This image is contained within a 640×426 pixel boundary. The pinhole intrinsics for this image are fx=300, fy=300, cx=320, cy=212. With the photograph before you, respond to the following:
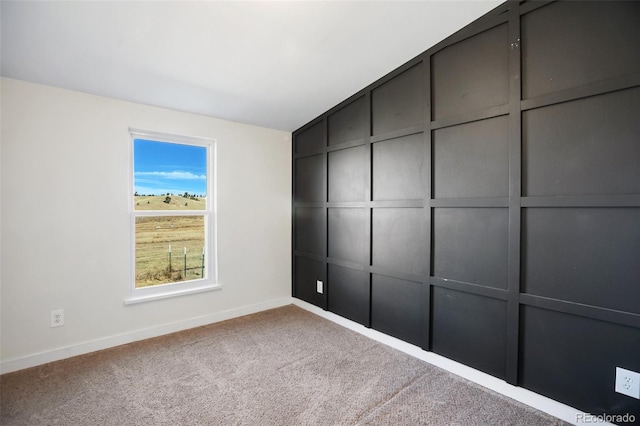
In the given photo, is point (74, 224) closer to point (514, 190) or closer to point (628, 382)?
point (514, 190)

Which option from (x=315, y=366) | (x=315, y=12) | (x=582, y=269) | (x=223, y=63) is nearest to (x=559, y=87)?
(x=582, y=269)

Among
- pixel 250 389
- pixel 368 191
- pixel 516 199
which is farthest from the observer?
pixel 368 191

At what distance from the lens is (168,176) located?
3.02 meters

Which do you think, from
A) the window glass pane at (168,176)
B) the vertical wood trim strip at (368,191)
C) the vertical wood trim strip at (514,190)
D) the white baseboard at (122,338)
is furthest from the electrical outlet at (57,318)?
the vertical wood trim strip at (514,190)

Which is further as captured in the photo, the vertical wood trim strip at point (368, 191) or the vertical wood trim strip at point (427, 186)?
the vertical wood trim strip at point (368, 191)

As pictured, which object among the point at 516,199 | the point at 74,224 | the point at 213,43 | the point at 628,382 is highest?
the point at 213,43

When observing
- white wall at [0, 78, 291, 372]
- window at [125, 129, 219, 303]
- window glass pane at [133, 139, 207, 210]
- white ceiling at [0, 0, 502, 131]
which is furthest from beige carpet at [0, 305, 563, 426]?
white ceiling at [0, 0, 502, 131]

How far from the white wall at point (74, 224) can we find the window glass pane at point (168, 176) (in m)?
0.16

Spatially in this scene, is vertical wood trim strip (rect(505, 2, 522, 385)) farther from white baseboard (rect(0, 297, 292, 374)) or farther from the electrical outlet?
the electrical outlet

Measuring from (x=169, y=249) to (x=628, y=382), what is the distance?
3488 millimetres

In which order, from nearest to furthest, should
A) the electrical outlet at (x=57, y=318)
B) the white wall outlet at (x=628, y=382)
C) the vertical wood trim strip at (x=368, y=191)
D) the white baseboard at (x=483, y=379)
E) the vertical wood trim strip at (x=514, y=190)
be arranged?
the white wall outlet at (x=628, y=382)
the white baseboard at (x=483, y=379)
the vertical wood trim strip at (x=514, y=190)
the electrical outlet at (x=57, y=318)
the vertical wood trim strip at (x=368, y=191)

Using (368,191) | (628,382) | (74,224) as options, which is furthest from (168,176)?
(628,382)

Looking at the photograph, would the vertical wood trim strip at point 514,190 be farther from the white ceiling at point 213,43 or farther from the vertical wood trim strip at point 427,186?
the vertical wood trim strip at point 427,186

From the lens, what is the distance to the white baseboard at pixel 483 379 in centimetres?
173
